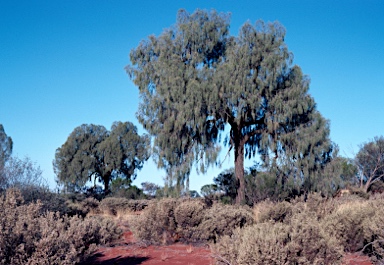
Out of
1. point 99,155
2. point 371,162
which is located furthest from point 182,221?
point 99,155

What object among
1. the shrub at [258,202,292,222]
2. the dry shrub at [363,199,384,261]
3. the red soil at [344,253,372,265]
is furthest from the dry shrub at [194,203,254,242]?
the dry shrub at [363,199,384,261]

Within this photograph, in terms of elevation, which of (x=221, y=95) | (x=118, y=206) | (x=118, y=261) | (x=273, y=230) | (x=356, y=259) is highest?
(x=221, y=95)

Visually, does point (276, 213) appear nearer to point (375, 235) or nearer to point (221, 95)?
point (375, 235)

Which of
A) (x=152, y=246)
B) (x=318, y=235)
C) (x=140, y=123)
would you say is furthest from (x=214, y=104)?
(x=318, y=235)

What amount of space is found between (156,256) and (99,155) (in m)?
38.4

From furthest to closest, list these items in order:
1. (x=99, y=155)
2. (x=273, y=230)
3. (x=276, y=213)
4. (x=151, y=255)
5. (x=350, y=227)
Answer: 1. (x=99, y=155)
2. (x=276, y=213)
3. (x=151, y=255)
4. (x=350, y=227)
5. (x=273, y=230)

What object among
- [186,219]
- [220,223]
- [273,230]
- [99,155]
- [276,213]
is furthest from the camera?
[99,155]

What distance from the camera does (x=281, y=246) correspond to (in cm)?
699

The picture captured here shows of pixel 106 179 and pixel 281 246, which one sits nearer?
pixel 281 246

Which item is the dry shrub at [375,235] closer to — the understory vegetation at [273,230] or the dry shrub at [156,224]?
the understory vegetation at [273,230]

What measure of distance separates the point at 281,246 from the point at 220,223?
4.93m

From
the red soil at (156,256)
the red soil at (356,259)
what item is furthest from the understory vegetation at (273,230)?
the red soil at (156,256)

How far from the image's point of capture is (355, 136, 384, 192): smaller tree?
132ft

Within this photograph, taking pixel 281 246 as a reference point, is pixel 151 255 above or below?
below
